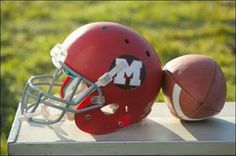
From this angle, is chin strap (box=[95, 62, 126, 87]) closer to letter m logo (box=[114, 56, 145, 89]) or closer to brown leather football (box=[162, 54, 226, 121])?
letter m logo (box=[114, 56, 145, 89])

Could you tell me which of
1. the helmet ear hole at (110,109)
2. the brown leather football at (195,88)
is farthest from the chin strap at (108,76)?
the brown leather football at (195,88)

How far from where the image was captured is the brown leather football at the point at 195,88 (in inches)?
89.1

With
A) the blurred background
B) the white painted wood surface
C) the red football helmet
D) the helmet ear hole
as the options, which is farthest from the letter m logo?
the blurred background

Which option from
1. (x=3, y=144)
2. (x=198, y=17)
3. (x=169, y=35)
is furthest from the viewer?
(x=198, y=17)

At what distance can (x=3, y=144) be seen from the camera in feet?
10.2

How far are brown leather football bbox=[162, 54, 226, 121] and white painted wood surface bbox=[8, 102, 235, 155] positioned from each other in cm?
9

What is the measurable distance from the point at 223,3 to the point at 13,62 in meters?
2.51

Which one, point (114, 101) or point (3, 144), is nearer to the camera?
point (114, 101)

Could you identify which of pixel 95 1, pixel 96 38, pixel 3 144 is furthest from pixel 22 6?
pixel 96 38

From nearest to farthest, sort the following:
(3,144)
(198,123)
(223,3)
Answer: (198,123)
(3,144)
(223,3)

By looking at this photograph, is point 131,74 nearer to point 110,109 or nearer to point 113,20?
point 110,109

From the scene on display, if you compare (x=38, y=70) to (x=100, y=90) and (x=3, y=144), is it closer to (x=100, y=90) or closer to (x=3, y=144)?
(x=3, y=144)

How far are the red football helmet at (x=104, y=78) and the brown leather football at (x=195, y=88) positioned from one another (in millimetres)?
Answer: 71

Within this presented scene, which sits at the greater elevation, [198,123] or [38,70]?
[198,123]
